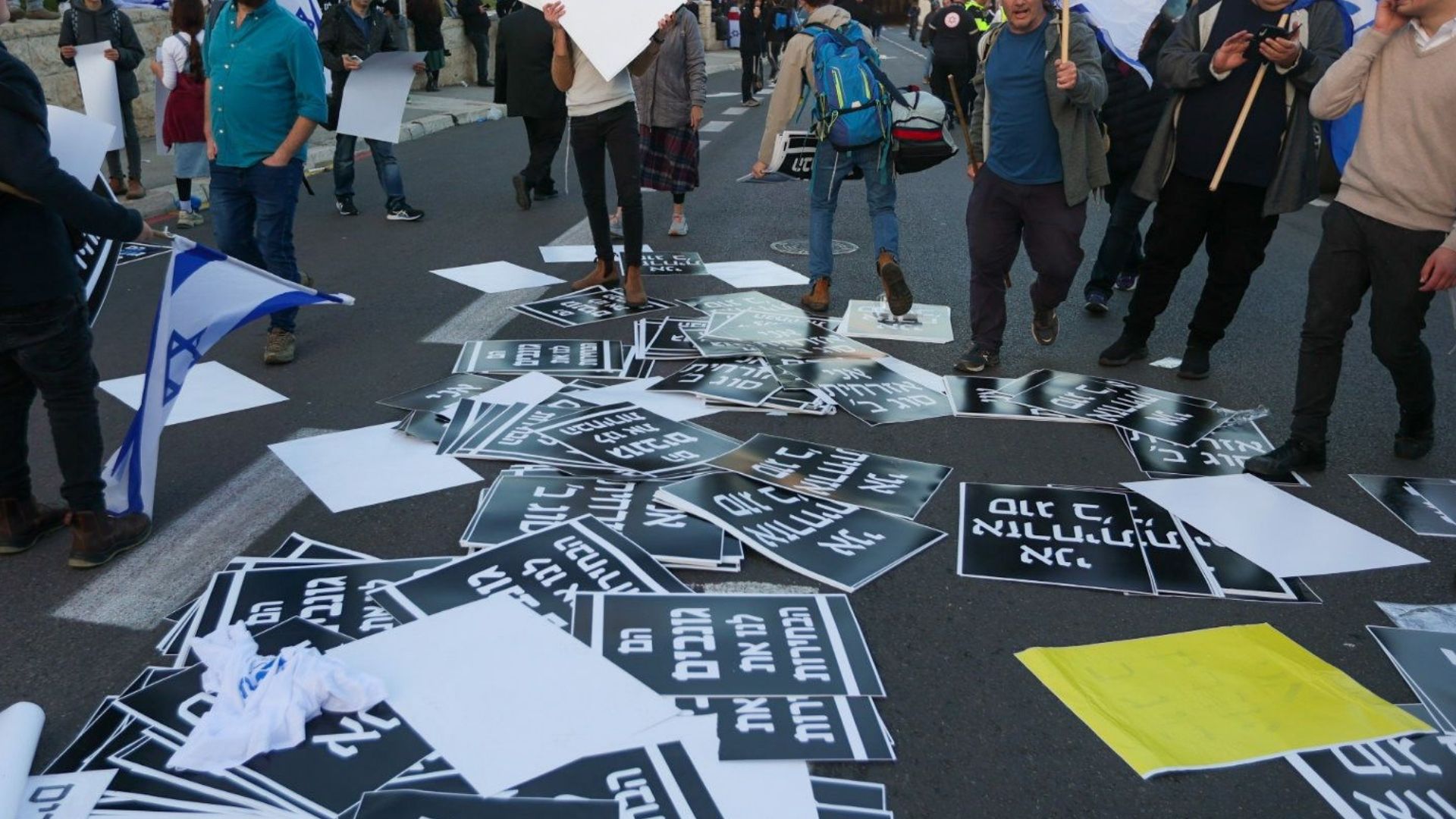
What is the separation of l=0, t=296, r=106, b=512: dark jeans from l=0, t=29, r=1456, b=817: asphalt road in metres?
0.25

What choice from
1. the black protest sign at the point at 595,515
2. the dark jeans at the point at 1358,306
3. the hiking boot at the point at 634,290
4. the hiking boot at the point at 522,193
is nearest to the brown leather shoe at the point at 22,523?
the black protest sign at the point at 595,515

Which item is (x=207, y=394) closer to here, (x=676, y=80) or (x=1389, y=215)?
(x=676, y=80)

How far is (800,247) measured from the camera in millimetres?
7973

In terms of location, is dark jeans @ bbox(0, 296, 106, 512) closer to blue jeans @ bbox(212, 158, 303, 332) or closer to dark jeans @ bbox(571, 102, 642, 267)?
blue jeans @ bbox(212, 158, 303, 332)

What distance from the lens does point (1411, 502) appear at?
13.0 ft

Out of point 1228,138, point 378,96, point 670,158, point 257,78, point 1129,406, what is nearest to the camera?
point 1228,138

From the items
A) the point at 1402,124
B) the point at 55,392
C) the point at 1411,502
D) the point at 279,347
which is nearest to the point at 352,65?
the point at 279,347

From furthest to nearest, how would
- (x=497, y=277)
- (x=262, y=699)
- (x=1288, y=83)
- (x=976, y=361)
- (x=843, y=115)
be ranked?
1. (x=497, y=277)
2. (x=843, y=115)
3. (x=976, y=361)
4. (x=1288, y=83)
5. (x=262, y=699)

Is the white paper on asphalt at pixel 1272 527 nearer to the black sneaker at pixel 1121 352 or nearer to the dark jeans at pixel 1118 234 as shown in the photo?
the black sneaker at pixel 1121 352

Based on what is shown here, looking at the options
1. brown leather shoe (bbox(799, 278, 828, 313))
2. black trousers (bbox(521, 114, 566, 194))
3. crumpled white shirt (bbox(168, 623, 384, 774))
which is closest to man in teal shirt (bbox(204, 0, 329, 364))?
brown leather shoe (bbox(799, 278, 828, 313))

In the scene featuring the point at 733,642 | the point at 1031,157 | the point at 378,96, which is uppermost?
the point at 1031,157

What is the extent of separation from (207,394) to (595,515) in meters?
2.24

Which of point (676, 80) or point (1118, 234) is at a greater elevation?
point (676, 80)

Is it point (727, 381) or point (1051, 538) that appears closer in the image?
point (1051, 538)
